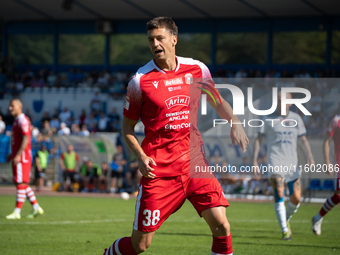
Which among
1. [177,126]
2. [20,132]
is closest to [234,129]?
[177,126]

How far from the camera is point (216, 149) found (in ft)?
59.2

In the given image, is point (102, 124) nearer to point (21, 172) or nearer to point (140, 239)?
point (21, 172)

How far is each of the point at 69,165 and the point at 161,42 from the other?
16094 millimetres

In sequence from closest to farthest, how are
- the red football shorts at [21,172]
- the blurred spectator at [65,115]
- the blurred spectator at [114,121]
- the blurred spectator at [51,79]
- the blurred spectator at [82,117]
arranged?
the red football shorts at [21,172] < the blurred spectator at [114,121] < the blurred spectator at [82,117] < the blurred spectator at [65,115] < the blurred spectator at [51,79]

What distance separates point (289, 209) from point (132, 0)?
73.8 ft

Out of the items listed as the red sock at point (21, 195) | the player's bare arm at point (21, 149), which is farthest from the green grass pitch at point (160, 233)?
the player's bare arm at point (21, 149)

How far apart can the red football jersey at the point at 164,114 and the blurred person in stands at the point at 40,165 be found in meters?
16.2

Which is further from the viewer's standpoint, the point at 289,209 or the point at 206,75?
the point at 289,209

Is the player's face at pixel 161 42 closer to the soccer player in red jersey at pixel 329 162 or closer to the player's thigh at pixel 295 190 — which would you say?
the player's thigh at pixel 295 190

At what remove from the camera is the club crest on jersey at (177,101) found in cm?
475

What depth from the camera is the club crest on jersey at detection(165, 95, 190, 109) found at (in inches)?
187

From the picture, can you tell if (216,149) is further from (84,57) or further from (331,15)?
(84,57)

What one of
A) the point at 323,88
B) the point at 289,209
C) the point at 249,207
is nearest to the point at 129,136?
the point at 289,209

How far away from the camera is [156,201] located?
183 inches
